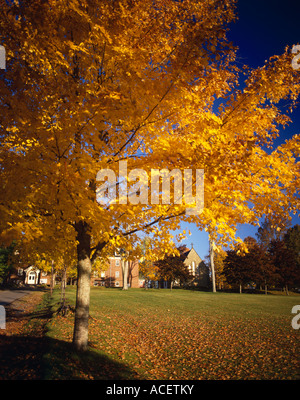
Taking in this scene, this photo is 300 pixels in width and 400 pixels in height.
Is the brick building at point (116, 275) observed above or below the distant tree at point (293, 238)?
below

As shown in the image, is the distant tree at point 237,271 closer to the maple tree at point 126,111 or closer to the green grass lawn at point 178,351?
the green grass lawn at point 178,351

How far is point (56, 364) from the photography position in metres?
5.39

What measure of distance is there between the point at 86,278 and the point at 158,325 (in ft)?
21.6

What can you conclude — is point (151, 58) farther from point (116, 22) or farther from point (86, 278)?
point (86, 278)

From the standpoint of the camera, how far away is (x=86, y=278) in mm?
6258

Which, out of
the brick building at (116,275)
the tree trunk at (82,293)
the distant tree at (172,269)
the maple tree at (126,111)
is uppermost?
the maple tree at (126,111)

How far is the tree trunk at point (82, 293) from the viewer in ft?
19.7

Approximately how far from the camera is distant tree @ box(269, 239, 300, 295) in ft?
119

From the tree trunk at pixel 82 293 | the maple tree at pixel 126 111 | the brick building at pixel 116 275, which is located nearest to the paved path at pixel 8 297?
the tree trunk at pixel 82 293

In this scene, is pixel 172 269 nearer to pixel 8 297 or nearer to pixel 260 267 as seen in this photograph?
pixel 260 267

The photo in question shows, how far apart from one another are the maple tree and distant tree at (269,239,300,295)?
37.4 m

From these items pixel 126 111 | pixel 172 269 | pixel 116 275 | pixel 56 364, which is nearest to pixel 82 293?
pixel 56 364

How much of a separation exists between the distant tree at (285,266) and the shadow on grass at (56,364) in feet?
121

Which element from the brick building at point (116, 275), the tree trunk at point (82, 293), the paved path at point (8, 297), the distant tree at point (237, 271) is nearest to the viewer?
the tree trunk at point (82, 293)
